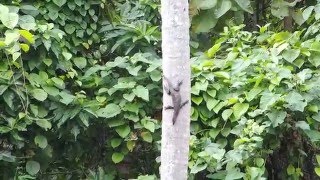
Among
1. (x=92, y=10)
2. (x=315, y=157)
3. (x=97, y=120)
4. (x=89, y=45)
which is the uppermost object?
(x=92, y=10)

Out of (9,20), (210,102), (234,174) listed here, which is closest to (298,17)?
(210,102)

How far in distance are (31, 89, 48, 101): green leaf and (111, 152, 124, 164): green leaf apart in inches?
Answer: 21.1

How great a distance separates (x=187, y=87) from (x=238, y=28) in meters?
1.32

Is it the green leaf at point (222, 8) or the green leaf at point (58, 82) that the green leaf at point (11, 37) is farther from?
the green leaf at point (222, 8)

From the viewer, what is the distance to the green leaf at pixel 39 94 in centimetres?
266

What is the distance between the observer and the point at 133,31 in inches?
122

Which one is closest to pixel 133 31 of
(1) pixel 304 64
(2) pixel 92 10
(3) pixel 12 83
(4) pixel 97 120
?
(2) pixel 92 10

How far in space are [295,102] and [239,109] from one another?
30 cm

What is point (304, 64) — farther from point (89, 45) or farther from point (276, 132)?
point (89, 45)

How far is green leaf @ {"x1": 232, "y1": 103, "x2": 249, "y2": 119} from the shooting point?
253 centimetres

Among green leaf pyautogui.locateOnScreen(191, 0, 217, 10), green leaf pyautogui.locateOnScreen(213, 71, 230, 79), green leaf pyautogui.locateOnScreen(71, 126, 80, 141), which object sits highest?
green leaf pyautogui.locateOnScreen(191, 0, 217, 10)

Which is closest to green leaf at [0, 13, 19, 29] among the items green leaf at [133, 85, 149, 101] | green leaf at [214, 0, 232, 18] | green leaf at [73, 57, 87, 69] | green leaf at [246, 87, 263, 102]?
green leaf at [73, 57, 87, 69]

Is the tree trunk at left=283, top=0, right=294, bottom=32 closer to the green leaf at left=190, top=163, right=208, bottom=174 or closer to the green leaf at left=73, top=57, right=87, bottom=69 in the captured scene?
the green leaf at left=73, top=57, right=87, bottom=69

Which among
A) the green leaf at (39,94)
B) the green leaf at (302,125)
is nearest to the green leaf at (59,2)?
the green leaf at (39,94)
